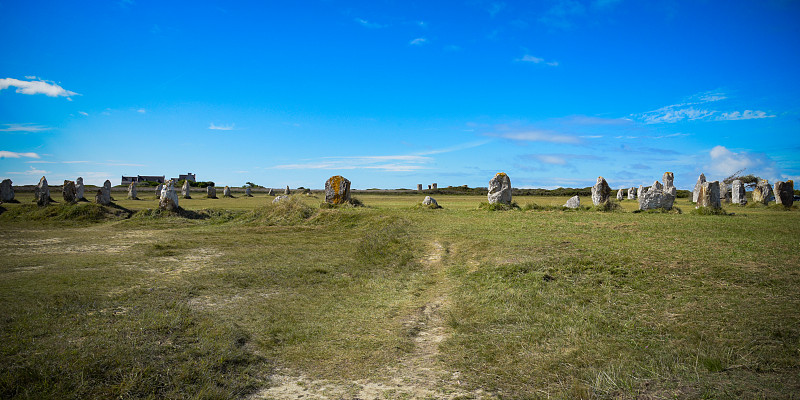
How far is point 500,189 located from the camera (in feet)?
79.8

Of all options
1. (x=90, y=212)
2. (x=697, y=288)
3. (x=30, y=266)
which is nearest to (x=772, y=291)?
(x=697, y=288)

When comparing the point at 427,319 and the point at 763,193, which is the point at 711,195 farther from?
the point at 427,319

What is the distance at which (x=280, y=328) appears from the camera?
6.36 meters

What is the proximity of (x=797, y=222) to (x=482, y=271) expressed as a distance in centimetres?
1288

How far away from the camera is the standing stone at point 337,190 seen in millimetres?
25250

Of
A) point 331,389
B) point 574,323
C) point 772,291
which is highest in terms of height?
point 772,291

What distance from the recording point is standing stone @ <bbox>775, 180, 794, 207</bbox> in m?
23.3

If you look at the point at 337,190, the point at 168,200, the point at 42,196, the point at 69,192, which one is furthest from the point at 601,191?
the point at 42,196

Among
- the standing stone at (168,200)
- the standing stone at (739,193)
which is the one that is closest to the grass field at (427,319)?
the standing stone at (168,200)

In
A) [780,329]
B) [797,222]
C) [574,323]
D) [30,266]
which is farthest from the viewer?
[797,222]

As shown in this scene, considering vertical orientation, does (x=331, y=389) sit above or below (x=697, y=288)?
below

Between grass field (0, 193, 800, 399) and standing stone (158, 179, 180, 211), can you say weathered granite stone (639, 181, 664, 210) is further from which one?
standing stone (158, 179, 180, 211)

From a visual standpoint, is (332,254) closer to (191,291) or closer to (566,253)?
(191,291)

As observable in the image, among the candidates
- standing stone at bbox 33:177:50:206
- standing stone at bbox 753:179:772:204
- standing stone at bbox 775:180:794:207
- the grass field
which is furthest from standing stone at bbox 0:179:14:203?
standing stone at bbox 753:179:772:204
